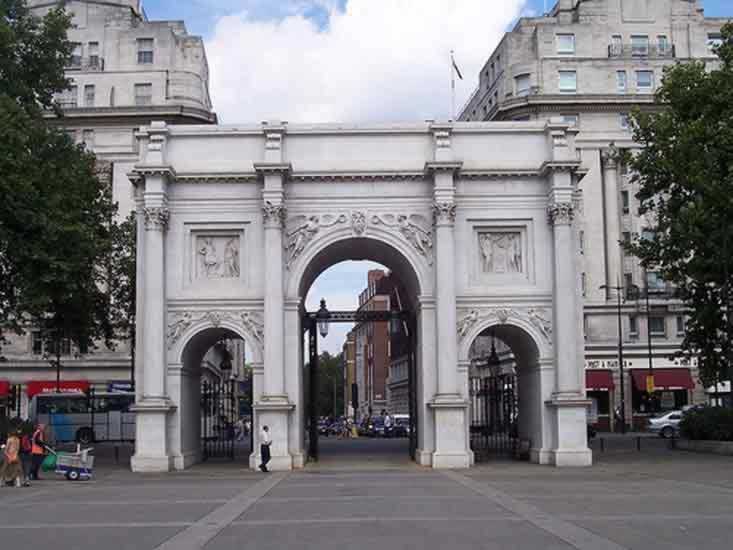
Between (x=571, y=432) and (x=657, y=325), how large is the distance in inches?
1551

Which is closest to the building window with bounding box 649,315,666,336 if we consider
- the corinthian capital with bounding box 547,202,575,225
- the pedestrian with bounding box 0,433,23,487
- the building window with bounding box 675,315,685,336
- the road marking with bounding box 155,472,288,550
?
the building window with bounding box 675,315,685,336

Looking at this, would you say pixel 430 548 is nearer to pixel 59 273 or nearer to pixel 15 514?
pixel 15 514

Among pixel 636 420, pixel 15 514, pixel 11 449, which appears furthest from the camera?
pixel 636 420

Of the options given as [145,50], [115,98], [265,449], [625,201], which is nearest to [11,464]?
[265,449]

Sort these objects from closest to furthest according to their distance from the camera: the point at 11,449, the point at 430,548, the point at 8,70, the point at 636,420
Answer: the point at 430,548 < the point at 11,449 < the point at 8,70 < the point at 636,420

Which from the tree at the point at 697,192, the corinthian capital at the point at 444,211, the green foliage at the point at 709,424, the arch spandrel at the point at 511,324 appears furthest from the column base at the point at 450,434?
the tree at the point at 697,192

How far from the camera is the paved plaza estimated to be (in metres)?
15.5

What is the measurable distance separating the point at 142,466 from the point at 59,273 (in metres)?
7.61

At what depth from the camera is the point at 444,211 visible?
1404 inches

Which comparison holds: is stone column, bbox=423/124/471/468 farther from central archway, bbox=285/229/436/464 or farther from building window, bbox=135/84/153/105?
building window, bbox=135/84/153/105

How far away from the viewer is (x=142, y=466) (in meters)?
34.4

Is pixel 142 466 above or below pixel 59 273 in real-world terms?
below

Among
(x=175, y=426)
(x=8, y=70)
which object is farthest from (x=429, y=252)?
(x=8, y=70)

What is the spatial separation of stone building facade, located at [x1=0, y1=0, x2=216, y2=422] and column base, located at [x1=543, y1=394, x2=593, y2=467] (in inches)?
1682
